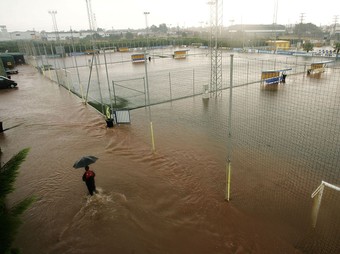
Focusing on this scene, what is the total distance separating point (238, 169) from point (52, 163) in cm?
809

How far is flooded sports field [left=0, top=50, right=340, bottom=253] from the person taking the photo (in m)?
7.04

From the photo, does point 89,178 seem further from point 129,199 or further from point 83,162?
point 129,199

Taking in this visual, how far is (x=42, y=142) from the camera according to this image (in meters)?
13.9

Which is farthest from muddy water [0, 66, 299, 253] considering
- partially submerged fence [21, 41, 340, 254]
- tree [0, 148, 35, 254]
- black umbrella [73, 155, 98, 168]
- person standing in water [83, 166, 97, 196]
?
tree [0, 148, 35, 254]

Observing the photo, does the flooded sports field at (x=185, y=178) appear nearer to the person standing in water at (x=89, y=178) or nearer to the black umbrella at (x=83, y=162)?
the person standing in water at (x=89, y=178)

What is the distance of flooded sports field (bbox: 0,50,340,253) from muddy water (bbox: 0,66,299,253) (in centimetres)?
4

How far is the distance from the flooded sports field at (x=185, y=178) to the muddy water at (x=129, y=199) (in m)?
0.04

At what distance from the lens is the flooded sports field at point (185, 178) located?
23.1 ft

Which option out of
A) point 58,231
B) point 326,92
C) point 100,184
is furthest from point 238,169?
point 326,92

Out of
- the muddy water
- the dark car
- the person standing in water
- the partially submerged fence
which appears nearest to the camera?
the muddy water

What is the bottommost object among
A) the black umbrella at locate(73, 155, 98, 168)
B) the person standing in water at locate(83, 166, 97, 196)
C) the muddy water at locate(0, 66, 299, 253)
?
the muddy water at locate(0, 66, 299, 253)

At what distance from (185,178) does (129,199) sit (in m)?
2.31

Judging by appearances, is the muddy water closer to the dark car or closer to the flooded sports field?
the flooded sports field

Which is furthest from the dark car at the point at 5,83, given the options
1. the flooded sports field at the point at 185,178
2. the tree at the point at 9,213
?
the tree at the point at 9,213
